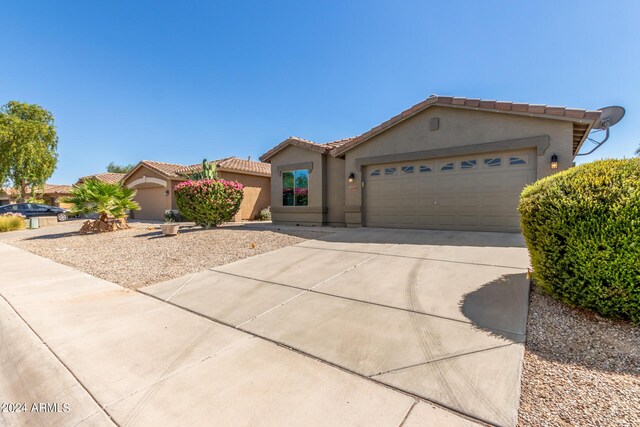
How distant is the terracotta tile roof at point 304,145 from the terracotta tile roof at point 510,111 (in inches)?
86.4

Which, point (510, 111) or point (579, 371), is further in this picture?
point (510, 111)

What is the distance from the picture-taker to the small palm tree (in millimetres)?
11367

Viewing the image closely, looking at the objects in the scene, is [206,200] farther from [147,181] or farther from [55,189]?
[55,189]

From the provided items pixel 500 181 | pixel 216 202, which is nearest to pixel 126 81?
pixel 216 202

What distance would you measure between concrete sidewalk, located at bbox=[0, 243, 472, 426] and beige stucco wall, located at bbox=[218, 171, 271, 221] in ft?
44.2

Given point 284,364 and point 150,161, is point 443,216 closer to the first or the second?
point 284,364

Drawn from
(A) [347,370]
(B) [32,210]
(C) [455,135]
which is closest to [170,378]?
(A) [347,370]

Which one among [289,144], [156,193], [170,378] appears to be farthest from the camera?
[156,193]

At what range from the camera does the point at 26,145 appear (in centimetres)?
2423

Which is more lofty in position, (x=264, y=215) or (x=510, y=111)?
(x=510, y=111)

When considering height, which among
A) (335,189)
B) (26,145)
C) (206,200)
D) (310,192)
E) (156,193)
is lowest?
(206,200)

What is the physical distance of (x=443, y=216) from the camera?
9.57 metres

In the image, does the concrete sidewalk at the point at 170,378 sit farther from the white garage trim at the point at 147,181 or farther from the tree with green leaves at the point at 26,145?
the tree with green leaves at the point at 26,145

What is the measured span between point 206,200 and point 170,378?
9.12m
